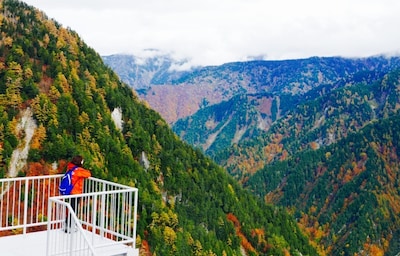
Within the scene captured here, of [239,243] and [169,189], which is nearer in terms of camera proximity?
[169,189]

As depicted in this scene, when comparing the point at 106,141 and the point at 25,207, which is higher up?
A: the point at 25,207

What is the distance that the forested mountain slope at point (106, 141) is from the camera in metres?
52.0

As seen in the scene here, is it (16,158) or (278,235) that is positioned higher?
(16,158)

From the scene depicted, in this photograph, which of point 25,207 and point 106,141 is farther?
point 106,141

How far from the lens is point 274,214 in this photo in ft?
405

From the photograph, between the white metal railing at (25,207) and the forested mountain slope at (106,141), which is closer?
the white metal railing at (25,207)

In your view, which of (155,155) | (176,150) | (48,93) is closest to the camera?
(48,93)

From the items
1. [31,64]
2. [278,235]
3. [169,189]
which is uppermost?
[31,64]

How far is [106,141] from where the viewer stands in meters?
64.0

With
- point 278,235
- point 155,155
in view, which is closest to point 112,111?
point 155,155

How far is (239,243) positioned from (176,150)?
20.5 m

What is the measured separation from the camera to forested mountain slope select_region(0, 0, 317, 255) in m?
52.0

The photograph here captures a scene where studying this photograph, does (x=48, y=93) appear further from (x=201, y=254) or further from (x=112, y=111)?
(x=201, y=254)

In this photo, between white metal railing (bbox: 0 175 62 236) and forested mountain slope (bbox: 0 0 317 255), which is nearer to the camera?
white metal railing (bbox: 0 175 62 236)
